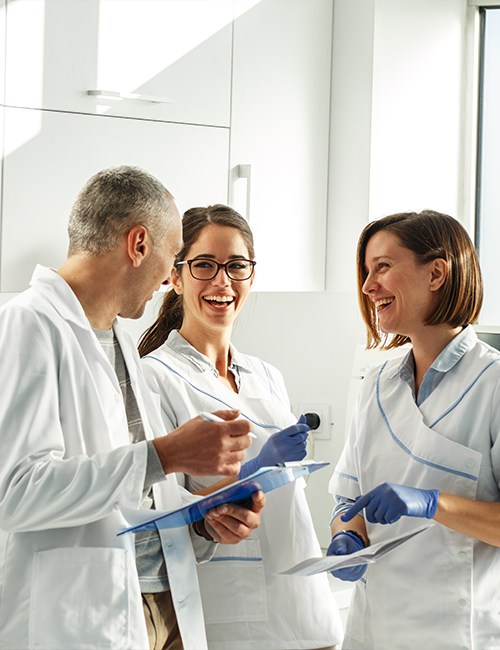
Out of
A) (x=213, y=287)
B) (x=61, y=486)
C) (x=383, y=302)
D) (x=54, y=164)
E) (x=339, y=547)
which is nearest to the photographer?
(x=61, y=486)

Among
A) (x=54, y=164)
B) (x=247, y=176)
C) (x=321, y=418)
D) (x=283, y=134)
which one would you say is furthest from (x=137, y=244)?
(x=321, y=418)

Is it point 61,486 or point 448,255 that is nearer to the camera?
point 61,486

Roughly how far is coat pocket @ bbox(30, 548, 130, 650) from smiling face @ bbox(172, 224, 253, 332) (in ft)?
1.89

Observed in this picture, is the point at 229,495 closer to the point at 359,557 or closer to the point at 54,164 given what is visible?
the point at 359,557

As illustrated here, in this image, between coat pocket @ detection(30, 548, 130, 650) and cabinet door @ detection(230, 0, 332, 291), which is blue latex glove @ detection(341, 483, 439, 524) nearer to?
coat pocket @ detection(30, 548, 130, 650)

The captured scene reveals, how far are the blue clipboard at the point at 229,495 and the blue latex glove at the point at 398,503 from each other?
102 millimetres

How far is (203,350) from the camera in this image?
6.04 feet

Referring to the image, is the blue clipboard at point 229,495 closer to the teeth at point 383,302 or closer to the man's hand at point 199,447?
the man's hand at point 199,447

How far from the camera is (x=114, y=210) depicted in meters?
1.44

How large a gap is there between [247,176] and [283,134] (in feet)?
0.56

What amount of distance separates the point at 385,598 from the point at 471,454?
288 millimetres

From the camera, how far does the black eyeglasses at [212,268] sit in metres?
1.82

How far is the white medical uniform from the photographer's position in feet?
5.47

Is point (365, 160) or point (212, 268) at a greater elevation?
point (365, 160)
